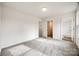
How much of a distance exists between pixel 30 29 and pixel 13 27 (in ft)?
5.46

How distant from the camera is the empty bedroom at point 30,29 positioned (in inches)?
100

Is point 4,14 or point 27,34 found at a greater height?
point 4,14

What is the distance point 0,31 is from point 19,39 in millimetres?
1318

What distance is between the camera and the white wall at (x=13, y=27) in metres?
2.97

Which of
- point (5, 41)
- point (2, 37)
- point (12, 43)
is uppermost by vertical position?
point (2, 37)

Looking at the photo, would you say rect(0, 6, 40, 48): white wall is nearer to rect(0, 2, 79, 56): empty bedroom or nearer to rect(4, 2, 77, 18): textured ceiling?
rect(0, 2, 79, 56): empty bedroom

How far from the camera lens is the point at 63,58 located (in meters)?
1.02

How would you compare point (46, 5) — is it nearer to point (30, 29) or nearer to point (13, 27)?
point (13, 27)

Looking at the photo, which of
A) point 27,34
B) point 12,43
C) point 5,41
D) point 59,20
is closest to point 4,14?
point 5,41

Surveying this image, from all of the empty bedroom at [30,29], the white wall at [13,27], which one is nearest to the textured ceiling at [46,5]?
the empty bedroom at [30,29]

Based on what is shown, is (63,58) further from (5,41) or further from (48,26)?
(48,26)

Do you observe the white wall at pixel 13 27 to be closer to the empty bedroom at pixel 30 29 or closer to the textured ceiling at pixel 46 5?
the empty bedroom at pixel 30 29

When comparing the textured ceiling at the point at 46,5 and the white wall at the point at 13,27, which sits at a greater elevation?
the textured ceiling at the point at 46,5

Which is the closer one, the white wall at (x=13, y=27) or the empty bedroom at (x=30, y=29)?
the empty bedroom at (x=30, y=29)
